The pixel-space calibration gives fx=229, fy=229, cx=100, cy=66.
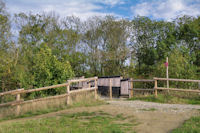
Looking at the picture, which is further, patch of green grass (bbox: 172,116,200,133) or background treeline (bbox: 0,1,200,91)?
background treeline (bbox: 0,1,200,91)

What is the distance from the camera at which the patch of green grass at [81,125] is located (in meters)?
6.16

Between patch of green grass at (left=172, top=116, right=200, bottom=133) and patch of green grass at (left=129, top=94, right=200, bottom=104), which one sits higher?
patch of green grass at (left=172, top=116, right=200, bottom=133)

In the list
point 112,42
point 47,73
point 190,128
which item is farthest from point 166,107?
point 112,42

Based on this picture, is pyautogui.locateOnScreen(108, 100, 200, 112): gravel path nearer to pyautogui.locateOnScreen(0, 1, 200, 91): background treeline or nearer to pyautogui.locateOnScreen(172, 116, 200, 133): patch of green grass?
pyautogui.locateOnScreen(172, 116, 200, 133): patch of green grass

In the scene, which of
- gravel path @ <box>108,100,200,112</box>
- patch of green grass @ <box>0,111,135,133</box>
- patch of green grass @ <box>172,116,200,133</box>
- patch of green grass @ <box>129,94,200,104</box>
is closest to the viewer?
patch of green grass @ <box>172,116,200,133</box>

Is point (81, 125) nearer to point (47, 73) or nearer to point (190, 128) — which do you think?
point (190, 128)

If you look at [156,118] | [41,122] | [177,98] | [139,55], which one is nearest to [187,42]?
[139,55]

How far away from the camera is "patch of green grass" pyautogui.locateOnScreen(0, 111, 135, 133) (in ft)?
20.2

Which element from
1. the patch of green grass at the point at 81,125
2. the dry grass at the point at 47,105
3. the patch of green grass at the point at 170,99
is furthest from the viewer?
the patch of green grass at the point at 170,99

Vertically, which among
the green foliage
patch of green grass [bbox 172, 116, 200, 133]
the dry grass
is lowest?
the dry grass

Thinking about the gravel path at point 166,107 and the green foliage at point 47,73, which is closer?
the gravel path at point 166,107

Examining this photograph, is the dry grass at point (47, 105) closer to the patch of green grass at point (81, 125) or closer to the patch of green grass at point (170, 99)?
the patch of green grass at point (81, 125)

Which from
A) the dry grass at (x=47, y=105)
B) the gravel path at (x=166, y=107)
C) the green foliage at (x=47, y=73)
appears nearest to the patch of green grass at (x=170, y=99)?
the gravel path at (x=166, y=107)

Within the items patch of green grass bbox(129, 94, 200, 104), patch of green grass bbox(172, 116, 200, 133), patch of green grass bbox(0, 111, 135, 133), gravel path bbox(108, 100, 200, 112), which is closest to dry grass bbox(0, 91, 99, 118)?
gravel path bbox(108, 100, 200, 112)
